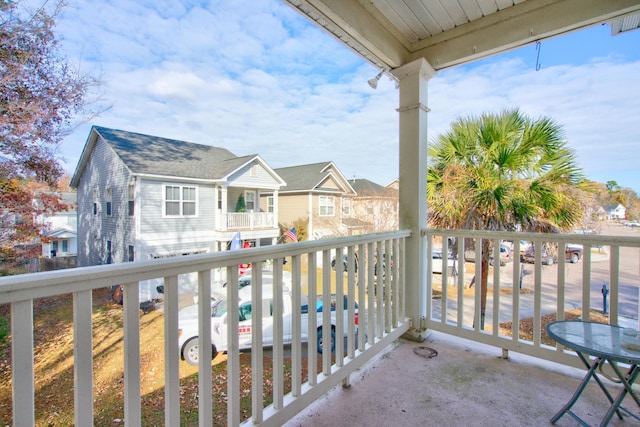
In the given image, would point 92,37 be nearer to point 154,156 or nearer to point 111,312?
point 154,156

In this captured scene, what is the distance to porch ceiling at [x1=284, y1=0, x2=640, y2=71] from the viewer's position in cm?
176

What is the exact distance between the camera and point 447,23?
214 centimetres

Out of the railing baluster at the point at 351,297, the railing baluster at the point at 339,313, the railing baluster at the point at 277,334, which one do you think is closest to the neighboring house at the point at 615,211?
the railing baluster at the point at 351,297

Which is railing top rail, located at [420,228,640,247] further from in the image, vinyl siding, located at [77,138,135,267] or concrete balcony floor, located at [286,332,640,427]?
vinyl siding, located at [77,138,135,267]

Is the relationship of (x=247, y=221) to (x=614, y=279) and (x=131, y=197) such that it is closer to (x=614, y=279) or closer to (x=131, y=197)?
(x=131, y=197)

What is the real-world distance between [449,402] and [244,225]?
1.59m

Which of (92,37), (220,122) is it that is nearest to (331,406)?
(220,122)

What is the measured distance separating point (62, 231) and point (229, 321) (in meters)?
0.87

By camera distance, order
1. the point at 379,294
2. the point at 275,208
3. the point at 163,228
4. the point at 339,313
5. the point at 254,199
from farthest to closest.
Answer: the point at 275,208, the point at 254,199, the point at 379,294, the point at 339,313, the point at 163,228

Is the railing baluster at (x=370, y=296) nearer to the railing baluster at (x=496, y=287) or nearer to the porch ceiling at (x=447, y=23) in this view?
the railing baluster at (x=496, y=287)

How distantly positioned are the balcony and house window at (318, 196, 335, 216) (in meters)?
4.03

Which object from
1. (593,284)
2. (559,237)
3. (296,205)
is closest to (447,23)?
(559,237)

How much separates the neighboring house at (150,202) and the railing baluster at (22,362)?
0.29 metres

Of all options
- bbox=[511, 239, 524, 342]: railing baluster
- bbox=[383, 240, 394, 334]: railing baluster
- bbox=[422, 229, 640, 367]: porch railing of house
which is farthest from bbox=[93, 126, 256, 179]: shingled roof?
bbox=[511, 239, 524, 342]: railing baluster
